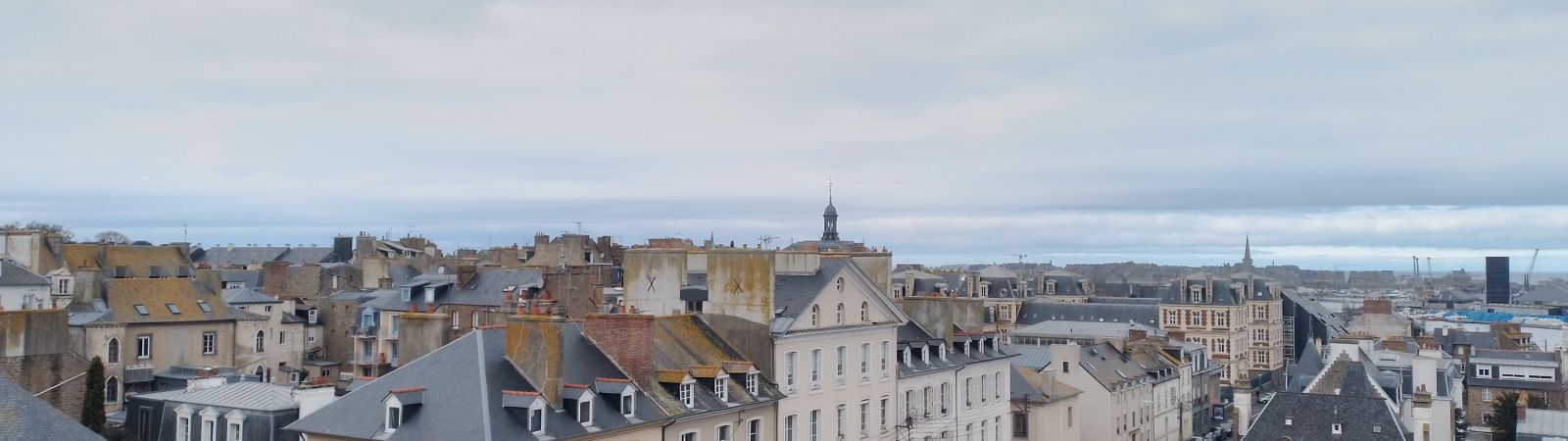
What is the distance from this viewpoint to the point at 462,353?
93.4ft

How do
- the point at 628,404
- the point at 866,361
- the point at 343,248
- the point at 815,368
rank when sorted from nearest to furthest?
1. the point at 628,404
2. the point at 815,368
3. the point at 866,361
4. the point at 343,248

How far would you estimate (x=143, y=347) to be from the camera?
5666cm

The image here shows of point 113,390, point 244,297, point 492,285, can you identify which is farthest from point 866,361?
point 244,297

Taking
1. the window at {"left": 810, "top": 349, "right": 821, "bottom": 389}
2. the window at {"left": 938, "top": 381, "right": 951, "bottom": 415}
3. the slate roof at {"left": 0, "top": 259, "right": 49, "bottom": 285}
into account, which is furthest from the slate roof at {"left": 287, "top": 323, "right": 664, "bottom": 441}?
the slate roof at {"left": 0, "top": 259, "right": 49, "bottom": 285}

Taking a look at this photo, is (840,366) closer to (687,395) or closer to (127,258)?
(687,395)

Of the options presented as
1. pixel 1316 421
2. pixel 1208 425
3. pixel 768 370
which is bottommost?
pixel 1208 425

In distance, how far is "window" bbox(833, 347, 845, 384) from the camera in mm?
38406

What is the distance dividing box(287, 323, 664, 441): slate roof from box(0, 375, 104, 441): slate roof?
5.75 metres

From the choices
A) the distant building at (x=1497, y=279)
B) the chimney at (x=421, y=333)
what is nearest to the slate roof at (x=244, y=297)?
the chimney at (x=421, y=333)

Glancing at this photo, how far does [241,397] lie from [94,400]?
11.9 metres

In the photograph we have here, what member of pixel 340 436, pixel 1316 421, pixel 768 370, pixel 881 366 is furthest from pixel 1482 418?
pixel 340 436

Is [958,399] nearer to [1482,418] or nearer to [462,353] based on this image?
[462,353]

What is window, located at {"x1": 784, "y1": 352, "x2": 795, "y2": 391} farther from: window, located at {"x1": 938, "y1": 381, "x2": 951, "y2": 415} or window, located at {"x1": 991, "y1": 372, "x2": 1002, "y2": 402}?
window, located at {"x1": 991, "y1": 372, "x2": 1002, "y2": 402}

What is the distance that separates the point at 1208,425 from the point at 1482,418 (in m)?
20.9
